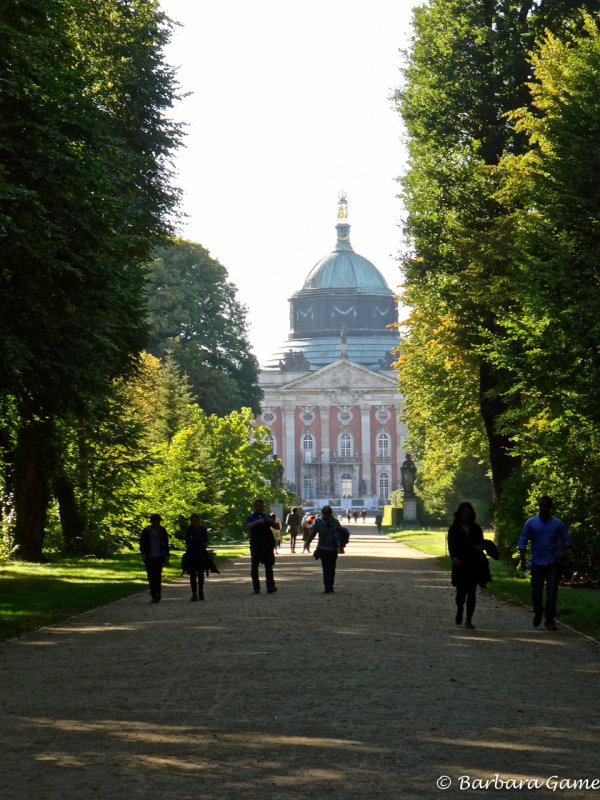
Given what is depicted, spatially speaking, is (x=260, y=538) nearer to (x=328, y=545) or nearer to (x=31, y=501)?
(x=328, y=545)

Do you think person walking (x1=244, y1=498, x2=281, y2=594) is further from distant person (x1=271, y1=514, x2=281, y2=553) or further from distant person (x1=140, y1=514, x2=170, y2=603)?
distant person (x1=140, y1=514, x2=170, y2=603)

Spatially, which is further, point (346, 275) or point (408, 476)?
A: point (346, 275)

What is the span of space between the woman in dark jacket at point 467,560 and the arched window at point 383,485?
10787cm

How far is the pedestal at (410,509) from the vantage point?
70500 millimetres

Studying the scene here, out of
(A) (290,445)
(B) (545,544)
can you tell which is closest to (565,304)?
(B) (545,544)

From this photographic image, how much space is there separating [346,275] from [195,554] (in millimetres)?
122213

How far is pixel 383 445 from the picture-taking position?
405 ft

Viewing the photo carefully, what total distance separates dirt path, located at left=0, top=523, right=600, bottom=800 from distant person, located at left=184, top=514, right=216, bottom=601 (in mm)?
2738

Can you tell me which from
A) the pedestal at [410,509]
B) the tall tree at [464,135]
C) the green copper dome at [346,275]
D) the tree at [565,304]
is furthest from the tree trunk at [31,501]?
the green copper dome at [346,275]

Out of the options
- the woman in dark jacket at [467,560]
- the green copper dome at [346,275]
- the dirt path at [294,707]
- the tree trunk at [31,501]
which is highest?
the green copper dome at [346,275]

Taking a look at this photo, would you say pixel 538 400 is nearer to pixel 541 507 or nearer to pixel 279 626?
pixel 541 507

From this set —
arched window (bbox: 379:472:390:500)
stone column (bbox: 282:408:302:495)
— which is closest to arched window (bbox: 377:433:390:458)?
Answer: arched window (bbox: 379:472:390:500)

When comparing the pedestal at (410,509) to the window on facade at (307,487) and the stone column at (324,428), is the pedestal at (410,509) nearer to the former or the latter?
the window on facade at (307,487)

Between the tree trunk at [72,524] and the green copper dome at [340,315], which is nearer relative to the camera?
the tree trunk at [72,524]
